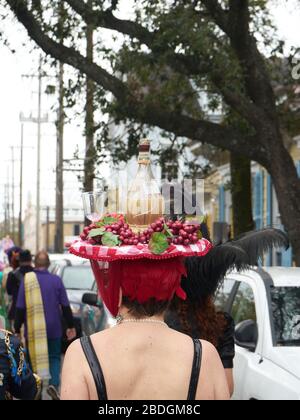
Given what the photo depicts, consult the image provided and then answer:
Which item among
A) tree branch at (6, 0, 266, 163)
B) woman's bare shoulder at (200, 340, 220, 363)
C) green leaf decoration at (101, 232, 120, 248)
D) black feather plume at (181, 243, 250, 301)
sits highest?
tree branch at (6, 0, 266, 163)

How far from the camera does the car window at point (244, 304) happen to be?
7309 millimetres

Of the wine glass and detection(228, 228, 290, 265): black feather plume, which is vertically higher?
the wine glass

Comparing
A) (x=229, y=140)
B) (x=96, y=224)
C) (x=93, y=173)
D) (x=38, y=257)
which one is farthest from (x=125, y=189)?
(x=93, y=173)

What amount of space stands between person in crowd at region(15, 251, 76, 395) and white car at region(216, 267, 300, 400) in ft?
10.7

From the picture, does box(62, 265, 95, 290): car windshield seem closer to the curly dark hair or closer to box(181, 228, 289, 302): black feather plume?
box(181, 228, 289, 302): black feather plume

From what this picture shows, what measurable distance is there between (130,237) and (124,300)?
0.26 metres

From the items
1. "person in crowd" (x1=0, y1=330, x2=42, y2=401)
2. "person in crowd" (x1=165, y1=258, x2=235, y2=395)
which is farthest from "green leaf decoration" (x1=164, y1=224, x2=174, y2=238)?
"person in crowd" (x1=165, y1=258, x2=235, y2=395)

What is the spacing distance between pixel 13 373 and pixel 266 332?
3.04 m

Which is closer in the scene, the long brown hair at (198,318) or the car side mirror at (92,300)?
the long brown hair at (198,318)

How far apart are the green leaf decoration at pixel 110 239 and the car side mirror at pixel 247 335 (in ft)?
11.2

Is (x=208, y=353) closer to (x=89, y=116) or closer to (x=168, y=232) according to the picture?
(x=168, y=232)

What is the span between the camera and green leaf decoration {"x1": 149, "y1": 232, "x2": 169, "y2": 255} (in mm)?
3357

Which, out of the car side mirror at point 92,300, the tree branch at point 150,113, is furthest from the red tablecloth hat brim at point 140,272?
the tree branch at point 150,113

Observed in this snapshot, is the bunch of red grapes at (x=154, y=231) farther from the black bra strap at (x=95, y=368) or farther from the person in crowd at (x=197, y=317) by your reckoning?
the person in crowd at (x=197, y=317)
